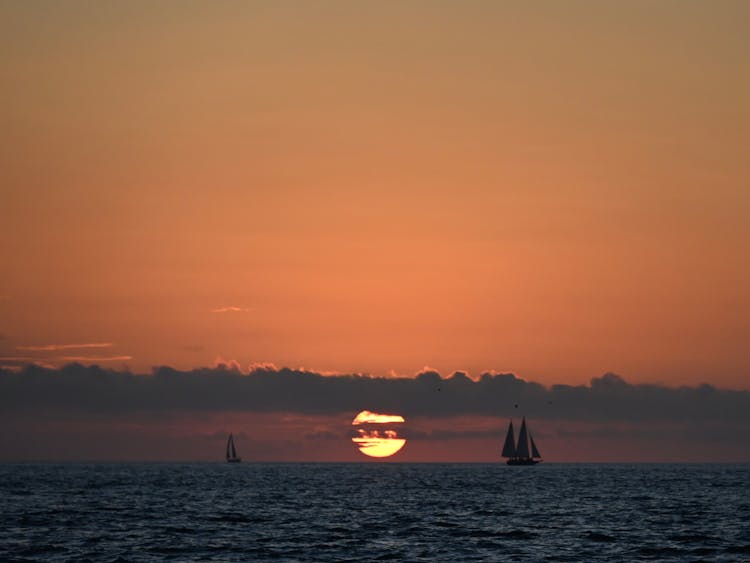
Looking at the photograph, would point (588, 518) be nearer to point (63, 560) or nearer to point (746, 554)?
point (746, 554)

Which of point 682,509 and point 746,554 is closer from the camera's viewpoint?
point 746,554

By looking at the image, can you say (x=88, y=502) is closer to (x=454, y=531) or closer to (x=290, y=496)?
(x=290, y=496)

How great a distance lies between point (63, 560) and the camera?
75.9 m

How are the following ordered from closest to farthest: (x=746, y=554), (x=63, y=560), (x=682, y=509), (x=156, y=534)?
(x=63, y=560) → (x=746, y=554) → (x=156, y=534) → (x=682, y=509)

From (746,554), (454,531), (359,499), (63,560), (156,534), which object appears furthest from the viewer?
(359,499)

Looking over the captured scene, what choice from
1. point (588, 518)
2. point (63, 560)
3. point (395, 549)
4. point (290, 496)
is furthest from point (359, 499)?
point (63, 560)

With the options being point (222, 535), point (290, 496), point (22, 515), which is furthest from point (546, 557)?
point (290, 496)

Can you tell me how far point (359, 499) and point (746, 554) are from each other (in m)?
86.1

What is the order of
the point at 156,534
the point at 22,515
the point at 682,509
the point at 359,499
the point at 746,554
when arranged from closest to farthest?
1. the point at 746,554
2. the point at 156,534
3. the point at 22,515
4. the point at 682,509
5. the point at 359,499

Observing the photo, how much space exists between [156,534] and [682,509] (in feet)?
235

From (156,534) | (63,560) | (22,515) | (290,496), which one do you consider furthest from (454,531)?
(290,496)

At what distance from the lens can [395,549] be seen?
277 feet

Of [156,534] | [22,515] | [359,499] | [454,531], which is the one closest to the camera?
[156,534]

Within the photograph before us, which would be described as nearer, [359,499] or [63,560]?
[63,560]
